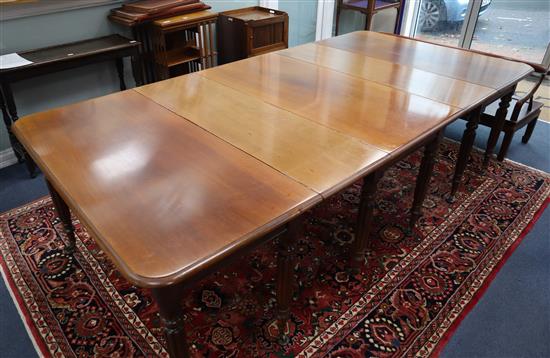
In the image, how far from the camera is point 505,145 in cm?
266

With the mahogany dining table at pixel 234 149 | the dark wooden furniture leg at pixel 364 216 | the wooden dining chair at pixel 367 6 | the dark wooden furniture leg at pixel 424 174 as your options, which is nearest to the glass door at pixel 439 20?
the wooden dining chair at pixel 367 6

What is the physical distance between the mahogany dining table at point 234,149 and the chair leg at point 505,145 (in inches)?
20.2

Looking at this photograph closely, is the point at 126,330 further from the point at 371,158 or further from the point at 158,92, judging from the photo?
the point at 371,158

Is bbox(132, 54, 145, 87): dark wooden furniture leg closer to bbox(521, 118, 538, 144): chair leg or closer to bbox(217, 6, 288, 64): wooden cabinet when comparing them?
bbox(217, 6, 288, 64): wooden cabinet

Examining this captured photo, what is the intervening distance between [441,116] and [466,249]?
735mm

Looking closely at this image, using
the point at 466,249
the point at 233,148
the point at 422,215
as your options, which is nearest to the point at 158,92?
the point at 233,148

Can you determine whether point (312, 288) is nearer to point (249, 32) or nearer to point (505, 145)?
point (505, 145)

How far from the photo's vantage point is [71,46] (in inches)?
99.7

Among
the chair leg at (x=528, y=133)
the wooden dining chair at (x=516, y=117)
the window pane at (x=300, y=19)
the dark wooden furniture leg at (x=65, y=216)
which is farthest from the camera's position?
the window pane at (x=300, y=19)

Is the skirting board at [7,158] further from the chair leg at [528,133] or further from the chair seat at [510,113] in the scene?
the chair leg at [528,133]

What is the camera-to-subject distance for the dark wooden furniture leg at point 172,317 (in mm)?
1006

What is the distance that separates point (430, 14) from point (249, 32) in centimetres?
297

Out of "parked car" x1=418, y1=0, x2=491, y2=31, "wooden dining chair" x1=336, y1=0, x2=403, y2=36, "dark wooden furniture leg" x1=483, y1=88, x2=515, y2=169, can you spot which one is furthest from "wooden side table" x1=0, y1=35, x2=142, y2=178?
"parked car" x1=418, y1=0, x2=491, y2=31

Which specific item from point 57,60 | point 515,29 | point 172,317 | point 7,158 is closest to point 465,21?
point 515,29
